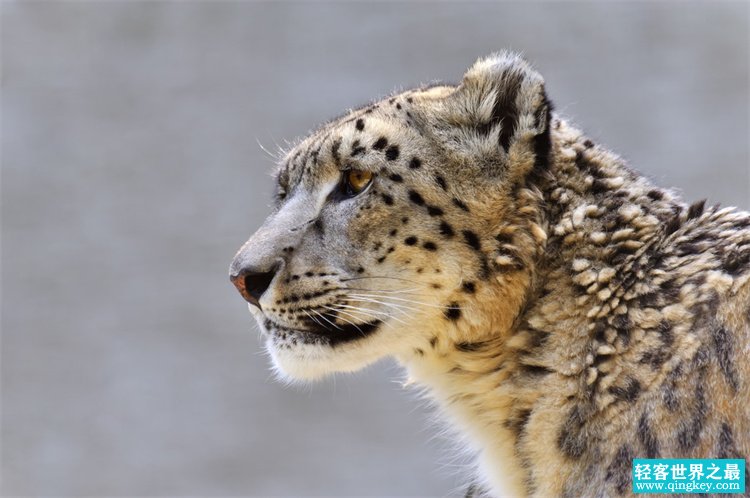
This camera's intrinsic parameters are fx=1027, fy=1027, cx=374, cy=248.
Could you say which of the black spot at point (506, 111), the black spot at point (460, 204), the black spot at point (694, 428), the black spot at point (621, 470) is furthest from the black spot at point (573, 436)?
the black spot at point (506, 111)

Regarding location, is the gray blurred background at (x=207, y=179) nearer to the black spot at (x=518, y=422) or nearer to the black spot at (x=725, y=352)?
the black spot at (x=518, y=422)

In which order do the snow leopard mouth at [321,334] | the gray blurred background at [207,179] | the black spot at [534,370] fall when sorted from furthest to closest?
1. the gray blurred background at [207,179]
2. the snow leopard mouth at [321,334]
3. the black spot at [534,370]

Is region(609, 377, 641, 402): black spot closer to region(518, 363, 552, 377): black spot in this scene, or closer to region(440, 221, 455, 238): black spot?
region(518, 363, 552, 377): black spot

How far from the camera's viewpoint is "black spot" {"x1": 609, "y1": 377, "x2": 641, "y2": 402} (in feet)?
11.8

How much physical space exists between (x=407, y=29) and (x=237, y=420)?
564 cm

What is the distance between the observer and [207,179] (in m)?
13.8

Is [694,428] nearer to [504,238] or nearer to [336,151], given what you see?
[504,238]

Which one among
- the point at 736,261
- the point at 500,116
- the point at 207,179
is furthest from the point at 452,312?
the point at 207,179

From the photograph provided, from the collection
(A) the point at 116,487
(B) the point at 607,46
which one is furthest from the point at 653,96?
(A) the point at 116,487

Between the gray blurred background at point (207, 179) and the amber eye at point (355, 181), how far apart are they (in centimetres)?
873

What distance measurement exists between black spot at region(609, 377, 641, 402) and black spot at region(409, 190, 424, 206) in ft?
3.44

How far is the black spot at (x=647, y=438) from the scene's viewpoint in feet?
11.4

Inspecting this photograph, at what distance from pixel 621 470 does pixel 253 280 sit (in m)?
1.65

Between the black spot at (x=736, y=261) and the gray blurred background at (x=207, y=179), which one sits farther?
the gray blurred background at (x=207, y=179)
